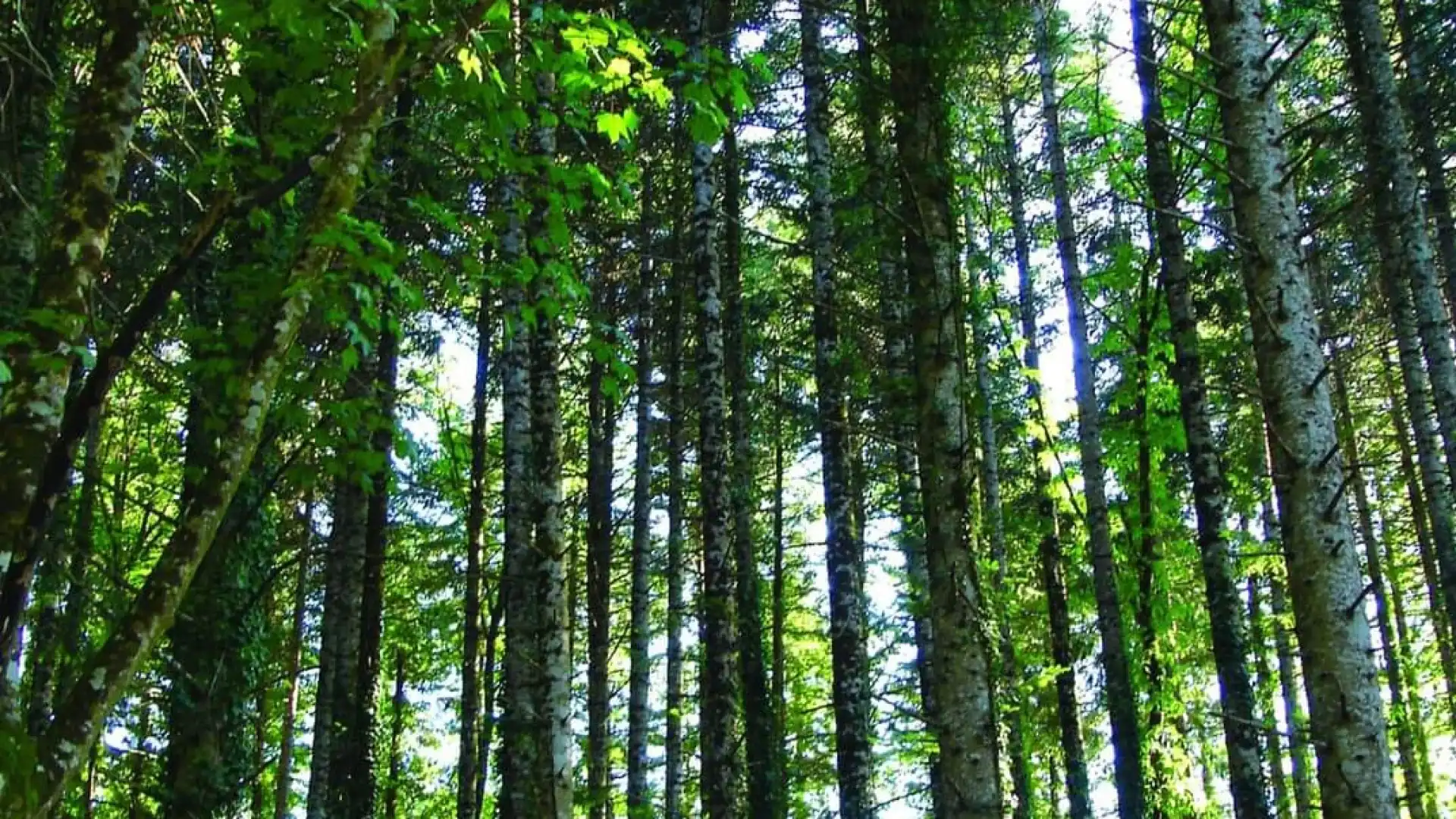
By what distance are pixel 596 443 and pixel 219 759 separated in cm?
1022

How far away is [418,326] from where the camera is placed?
16016 millimetres

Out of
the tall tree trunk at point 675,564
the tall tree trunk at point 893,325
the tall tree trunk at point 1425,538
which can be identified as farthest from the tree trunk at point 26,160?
the tall tree trunk at point 1425,538

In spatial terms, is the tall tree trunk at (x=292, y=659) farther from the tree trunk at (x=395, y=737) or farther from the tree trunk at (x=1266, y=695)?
the tree trunk at (x=1266, y=695)

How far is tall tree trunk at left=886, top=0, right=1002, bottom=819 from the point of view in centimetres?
571

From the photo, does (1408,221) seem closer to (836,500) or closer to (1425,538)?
(836,500)

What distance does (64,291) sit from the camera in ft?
10.4

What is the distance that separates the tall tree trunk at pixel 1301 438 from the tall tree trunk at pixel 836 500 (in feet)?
17.3

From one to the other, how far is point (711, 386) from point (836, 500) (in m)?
2.59

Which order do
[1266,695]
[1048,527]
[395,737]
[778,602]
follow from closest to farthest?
[1048,527] < [1266,695] < [395,737] < [778,602]

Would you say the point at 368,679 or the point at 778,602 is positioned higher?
the point at 778,602

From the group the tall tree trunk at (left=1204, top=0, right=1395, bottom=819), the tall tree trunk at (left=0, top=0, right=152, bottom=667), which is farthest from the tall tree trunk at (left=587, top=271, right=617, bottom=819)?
the tall tree trunk at (left=0, top=0, right=152, bottom=667)

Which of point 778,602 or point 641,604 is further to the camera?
point 778,602

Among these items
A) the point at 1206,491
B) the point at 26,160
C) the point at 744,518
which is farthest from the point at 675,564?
the point at 26,160

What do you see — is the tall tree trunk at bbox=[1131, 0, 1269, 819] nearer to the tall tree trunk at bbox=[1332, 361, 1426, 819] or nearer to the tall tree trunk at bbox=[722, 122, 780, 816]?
the tall tree trunk at bbox=[722, 122, 780, 816]
